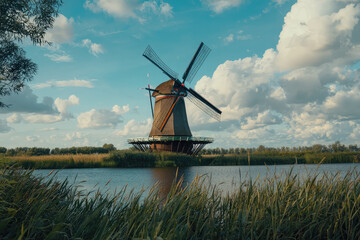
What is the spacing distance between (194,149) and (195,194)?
92.9 feet

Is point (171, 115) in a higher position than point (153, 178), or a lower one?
higher

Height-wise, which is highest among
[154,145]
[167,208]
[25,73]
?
[25,73]

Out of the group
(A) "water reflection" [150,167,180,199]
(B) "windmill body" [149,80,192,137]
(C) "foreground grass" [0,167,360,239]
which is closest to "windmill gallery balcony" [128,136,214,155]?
(B) "windmill body" [149,80,192,137]

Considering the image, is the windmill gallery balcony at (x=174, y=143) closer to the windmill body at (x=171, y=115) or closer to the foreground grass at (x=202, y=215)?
the windmill body at (x=171, y=115)

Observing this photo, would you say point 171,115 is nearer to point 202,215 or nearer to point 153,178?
point 153,178

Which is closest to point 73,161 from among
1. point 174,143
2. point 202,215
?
point 174,143

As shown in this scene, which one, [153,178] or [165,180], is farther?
[153,178]

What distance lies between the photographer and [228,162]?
1184 inches

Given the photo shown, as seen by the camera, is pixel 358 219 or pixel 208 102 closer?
pixel 358 219

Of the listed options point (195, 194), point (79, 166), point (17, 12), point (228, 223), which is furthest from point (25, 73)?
point (79, 166)

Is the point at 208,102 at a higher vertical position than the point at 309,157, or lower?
higher

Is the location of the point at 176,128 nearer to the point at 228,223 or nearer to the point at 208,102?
the point at 208,102

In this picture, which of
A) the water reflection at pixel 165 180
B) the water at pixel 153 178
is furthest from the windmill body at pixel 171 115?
the water reflection at pixel 165 180

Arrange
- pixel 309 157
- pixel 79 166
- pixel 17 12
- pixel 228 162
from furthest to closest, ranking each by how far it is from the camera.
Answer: pixel 309 157, pixel 228 162, pixel 79 166, pixel 17 12
